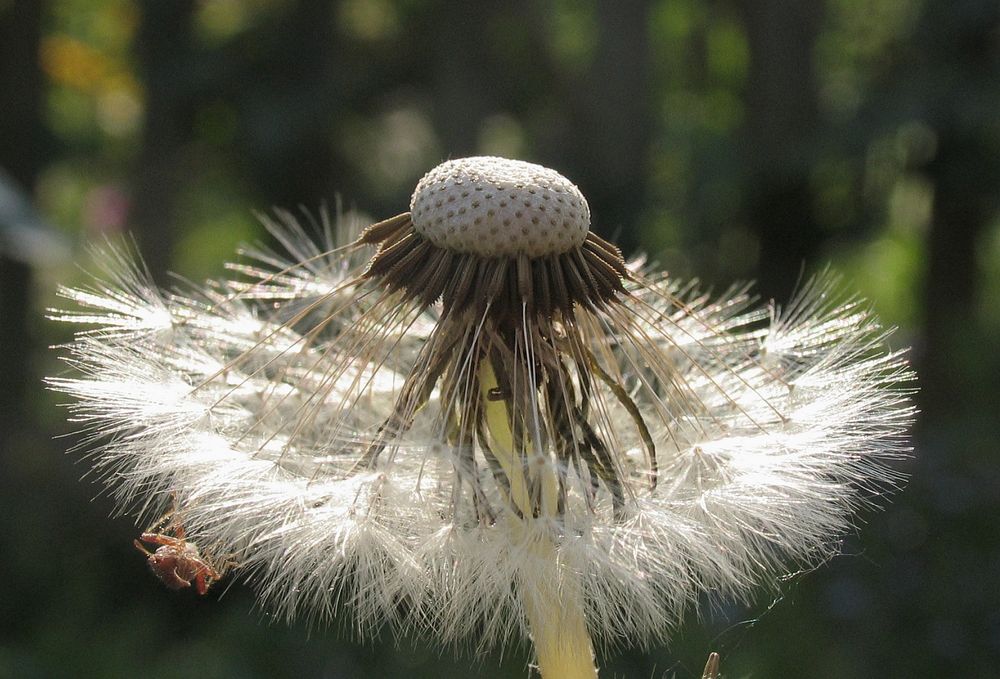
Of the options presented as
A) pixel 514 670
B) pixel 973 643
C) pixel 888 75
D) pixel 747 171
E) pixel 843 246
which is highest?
pixel 888 75

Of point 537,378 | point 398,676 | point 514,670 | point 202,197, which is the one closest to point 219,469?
point 537,378

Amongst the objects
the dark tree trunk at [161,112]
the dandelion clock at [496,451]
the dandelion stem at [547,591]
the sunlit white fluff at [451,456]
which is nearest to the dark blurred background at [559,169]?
the dark tree trunk at [161,112]

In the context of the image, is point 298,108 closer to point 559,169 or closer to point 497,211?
point 559,169

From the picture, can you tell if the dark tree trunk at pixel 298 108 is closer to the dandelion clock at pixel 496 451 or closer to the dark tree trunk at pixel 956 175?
the dark tree trunk at pixel 956 175

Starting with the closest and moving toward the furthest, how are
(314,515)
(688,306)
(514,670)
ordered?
1. (314,515)
2. (688,306)
3. (514,670)

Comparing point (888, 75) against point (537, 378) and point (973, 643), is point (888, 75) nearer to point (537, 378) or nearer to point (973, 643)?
point (973, 643)
